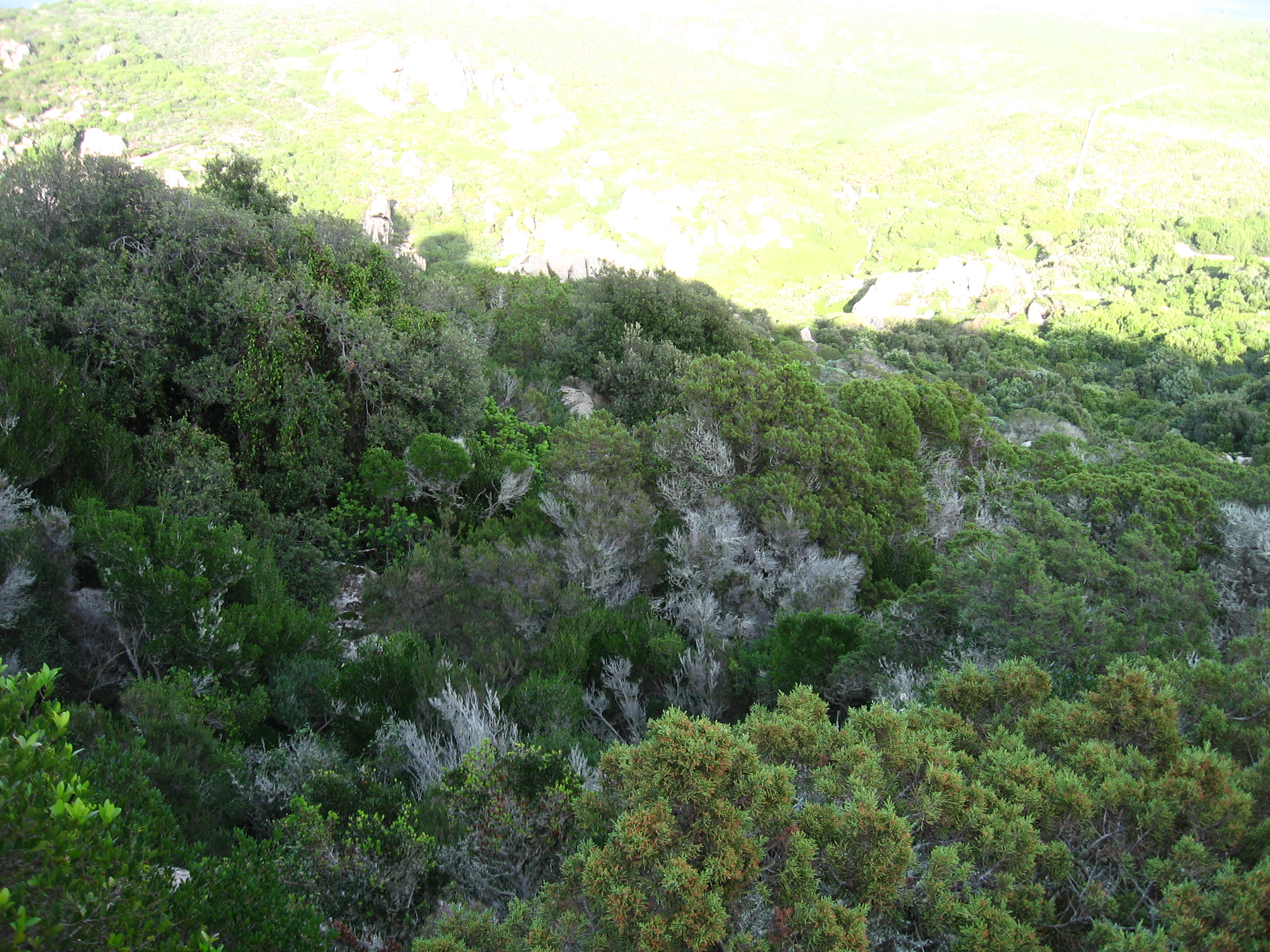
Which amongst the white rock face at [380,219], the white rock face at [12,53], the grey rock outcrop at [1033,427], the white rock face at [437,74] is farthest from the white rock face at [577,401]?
the white rock face at [12,53]

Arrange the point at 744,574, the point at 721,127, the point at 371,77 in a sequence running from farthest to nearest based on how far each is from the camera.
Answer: the point at 721,127, the point at 371,77, the point at 744,574

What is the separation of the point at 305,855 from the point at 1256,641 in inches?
219

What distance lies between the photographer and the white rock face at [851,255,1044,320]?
4550 cm

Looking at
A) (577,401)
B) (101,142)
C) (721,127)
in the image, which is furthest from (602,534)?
(721,127)

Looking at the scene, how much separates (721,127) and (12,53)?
8552cm

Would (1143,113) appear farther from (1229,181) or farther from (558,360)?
(558,360)

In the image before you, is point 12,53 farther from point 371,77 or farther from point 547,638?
point 547,638

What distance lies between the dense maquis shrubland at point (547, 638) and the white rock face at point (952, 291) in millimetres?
35362

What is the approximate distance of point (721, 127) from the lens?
107 meters

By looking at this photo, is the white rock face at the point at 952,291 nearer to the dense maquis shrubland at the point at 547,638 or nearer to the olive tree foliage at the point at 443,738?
the dense maquis shrubland at the point at 547,638

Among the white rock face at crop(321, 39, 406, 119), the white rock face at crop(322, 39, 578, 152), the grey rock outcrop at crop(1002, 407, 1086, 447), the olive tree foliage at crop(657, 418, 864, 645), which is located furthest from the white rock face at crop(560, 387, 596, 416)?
→ the white rock face at crop(321, 39, 406, 119)

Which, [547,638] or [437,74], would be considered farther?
[437,74]

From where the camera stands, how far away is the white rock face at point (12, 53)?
84.0 meters

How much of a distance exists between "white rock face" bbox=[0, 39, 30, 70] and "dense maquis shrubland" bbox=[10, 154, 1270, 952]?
104m
